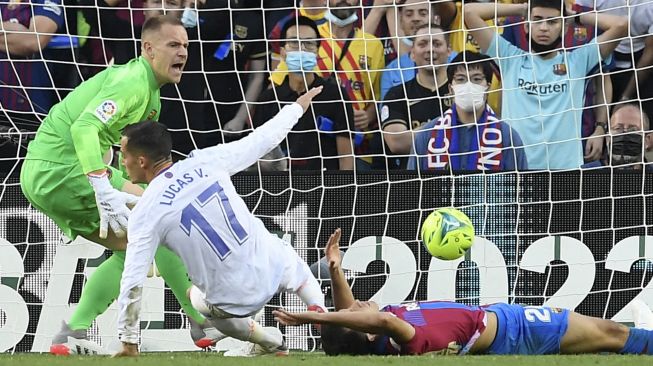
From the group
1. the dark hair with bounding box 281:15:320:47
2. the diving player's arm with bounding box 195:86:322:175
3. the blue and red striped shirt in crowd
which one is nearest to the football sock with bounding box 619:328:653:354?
the diving player's arm with bounding box 195:86:322:175

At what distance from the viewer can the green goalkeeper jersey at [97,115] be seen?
7.58m

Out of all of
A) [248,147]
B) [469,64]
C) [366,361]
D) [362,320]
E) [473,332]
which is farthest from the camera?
[469,64]

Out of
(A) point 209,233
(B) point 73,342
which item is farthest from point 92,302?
(A) point 209,233

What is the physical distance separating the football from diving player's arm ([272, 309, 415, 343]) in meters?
1.14

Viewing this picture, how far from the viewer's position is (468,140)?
9672mm

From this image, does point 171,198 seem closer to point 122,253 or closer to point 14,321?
point 122,253

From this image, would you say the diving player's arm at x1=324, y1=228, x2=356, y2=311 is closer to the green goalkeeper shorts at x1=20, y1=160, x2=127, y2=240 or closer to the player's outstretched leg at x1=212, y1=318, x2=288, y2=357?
the player's outstretched leg at x1=212, y1=318, x2=288, y2=357

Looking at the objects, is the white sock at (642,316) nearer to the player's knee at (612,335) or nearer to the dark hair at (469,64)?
the player's knee at (612,335)

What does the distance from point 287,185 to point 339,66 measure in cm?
112

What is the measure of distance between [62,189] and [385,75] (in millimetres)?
2956

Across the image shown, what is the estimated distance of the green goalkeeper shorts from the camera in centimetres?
804

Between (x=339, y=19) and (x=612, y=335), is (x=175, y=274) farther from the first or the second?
(x=339, y=19)

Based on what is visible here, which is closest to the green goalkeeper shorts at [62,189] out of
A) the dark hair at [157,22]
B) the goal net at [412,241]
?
the dark hair at [157,22]

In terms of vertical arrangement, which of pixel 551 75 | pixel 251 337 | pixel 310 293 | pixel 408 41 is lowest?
pixel 251 337
